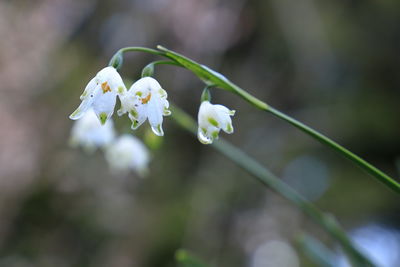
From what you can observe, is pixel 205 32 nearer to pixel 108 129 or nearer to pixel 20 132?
pixel 20 132

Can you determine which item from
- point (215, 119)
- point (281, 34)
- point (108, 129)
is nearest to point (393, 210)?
point (281, 34)

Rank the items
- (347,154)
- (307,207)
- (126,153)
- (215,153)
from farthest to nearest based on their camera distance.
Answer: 1. (215,153)
2. (126,153)
3. (307,207)
4. (347,154)

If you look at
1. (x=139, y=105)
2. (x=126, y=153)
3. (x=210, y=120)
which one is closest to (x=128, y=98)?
(x=139, y=105)

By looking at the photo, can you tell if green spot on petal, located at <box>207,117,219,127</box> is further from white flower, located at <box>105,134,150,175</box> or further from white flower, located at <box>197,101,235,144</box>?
white flower, located at <box>105,134,150,175</box>

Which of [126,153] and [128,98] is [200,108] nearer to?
[128,98]

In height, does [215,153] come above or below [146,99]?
above

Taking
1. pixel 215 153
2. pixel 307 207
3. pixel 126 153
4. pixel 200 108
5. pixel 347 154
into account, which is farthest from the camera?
pixel 215 153
